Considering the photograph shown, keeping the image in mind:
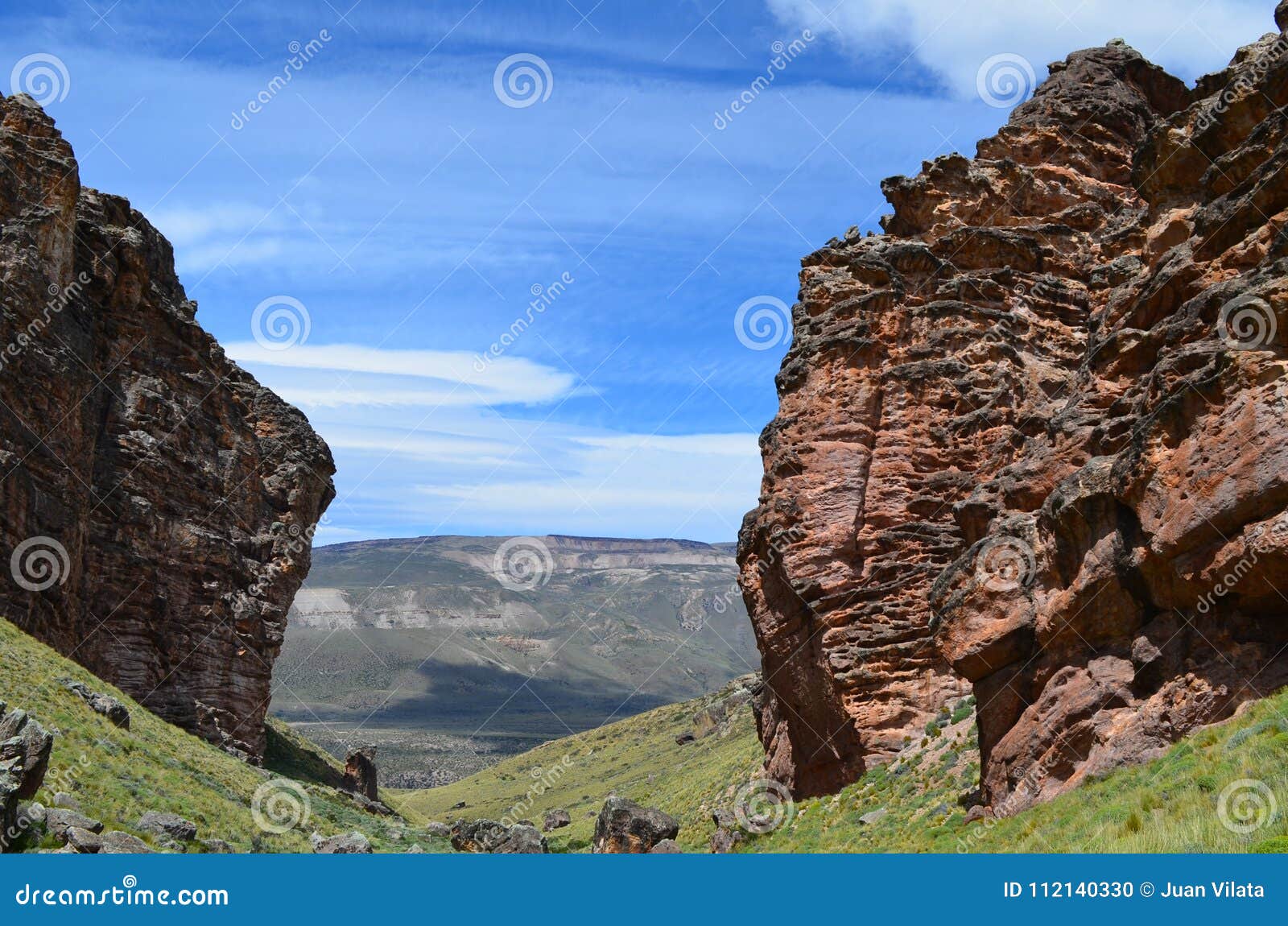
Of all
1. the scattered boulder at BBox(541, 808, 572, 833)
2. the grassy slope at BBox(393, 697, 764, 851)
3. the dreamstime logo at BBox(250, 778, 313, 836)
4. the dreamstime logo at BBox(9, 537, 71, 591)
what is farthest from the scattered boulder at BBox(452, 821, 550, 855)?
the scattered boulder at BBox(541, 808, 572, 833)

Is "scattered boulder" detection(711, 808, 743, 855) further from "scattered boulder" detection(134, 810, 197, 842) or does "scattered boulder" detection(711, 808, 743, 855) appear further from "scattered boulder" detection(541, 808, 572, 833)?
"scattered boulder" detection(541, 808, 572, 833)

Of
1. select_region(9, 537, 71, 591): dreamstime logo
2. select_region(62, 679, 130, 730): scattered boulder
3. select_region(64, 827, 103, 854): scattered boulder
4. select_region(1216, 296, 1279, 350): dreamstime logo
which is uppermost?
select_region(9, 537, 71, 591): dreamstime logo

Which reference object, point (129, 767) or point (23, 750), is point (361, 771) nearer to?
point (129, 767)

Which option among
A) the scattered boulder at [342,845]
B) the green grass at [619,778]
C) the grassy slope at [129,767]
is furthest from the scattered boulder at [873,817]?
the grassy slope at [129,767]

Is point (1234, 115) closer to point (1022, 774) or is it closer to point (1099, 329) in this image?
point (1099, 329)

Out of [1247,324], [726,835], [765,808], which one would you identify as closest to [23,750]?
[726,835]

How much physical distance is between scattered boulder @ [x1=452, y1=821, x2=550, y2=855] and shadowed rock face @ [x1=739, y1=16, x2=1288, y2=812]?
992cm

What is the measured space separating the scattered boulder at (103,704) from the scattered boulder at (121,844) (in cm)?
1623

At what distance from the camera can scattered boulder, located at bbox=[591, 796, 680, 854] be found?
3734 centimetres

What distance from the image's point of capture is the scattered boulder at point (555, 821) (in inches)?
2756

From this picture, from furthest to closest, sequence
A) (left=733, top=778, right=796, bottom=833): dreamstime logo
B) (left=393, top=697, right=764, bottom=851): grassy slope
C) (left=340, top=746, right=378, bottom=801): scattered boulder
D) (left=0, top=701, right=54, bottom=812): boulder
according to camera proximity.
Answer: (left=340, top=746, right=378, bottom=801): scattered boulder
(left=393, top=697, right=764, bottom=851): grassy slope
(left=733, top=778, right=796, bottom=833): dreamstime logo
(left=0, top=701, right=54, bottom=812): boulder

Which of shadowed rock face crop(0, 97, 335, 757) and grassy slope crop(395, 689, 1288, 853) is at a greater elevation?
shadowed rock face crop(0, 97, 335, 757)

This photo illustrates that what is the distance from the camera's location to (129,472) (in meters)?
51.3

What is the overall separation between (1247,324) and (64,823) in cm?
2253
